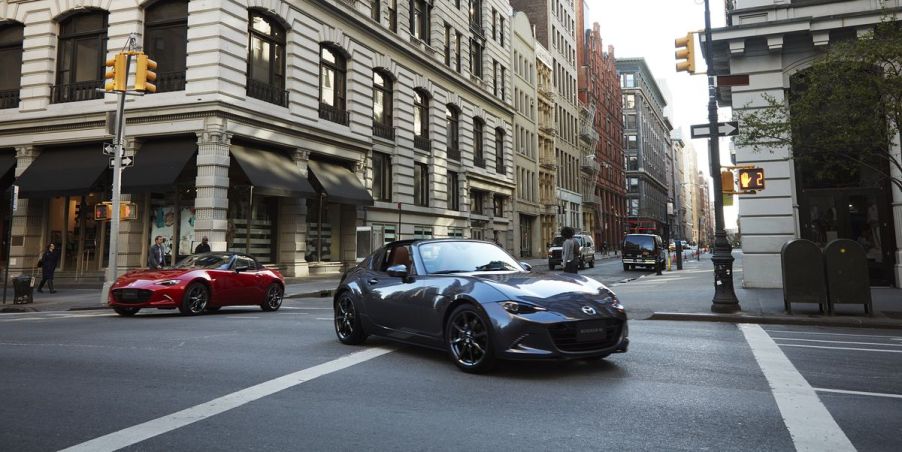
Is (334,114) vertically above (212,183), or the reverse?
(334,114)

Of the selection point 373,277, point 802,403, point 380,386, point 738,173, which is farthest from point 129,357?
point 738,173

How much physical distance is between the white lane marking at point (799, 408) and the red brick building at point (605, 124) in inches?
2560

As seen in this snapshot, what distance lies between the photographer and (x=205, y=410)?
4.71 metres

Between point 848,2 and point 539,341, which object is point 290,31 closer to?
point 848,2

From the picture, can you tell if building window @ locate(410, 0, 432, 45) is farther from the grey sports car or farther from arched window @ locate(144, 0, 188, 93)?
the grey sports car

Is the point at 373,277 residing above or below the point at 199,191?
below

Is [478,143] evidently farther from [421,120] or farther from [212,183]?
[212,183]

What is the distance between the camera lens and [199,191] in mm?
19406

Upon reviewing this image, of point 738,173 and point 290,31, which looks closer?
point 738,173

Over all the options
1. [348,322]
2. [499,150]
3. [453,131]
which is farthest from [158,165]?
[499,150]

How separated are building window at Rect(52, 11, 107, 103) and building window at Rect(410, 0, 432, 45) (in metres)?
15.9

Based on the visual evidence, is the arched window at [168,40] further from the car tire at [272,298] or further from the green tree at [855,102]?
the green tree at [855,102]

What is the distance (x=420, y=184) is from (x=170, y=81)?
15.7 metres

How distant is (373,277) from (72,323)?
282 inches
